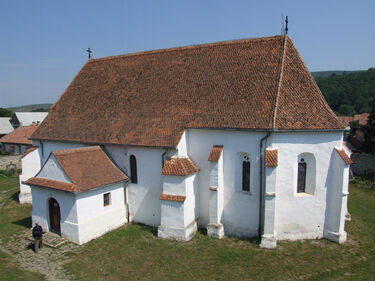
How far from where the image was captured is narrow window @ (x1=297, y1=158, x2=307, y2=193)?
15.8 meters

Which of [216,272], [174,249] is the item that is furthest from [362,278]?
[174,249]

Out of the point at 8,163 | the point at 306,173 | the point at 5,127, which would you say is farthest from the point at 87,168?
the point at 5,127

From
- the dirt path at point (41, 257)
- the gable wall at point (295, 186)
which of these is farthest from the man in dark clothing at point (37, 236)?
the gable wall at point (295, 186)

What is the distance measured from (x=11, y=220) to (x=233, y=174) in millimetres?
Result: 15324

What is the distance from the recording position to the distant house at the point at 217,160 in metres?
15.3

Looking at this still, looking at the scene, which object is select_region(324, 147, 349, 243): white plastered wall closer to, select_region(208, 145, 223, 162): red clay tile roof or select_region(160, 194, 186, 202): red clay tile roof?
select_region(208, 145, 223, 162): red clay tile roof

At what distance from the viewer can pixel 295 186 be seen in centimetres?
1571

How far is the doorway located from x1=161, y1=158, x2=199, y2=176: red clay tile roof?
659 centimetres

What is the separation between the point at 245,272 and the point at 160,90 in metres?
12.0

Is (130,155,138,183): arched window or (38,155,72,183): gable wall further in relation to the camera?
(130,155,138,183): arched window

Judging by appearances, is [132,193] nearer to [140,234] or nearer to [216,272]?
[140,234]

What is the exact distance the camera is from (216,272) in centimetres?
1312

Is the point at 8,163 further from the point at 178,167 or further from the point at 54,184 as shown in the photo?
the point at 178,167

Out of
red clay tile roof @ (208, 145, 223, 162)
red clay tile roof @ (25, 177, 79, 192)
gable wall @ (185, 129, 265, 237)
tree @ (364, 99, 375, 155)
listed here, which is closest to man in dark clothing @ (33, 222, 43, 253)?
red clay tile roof @ (25, 177, 79, 192)
